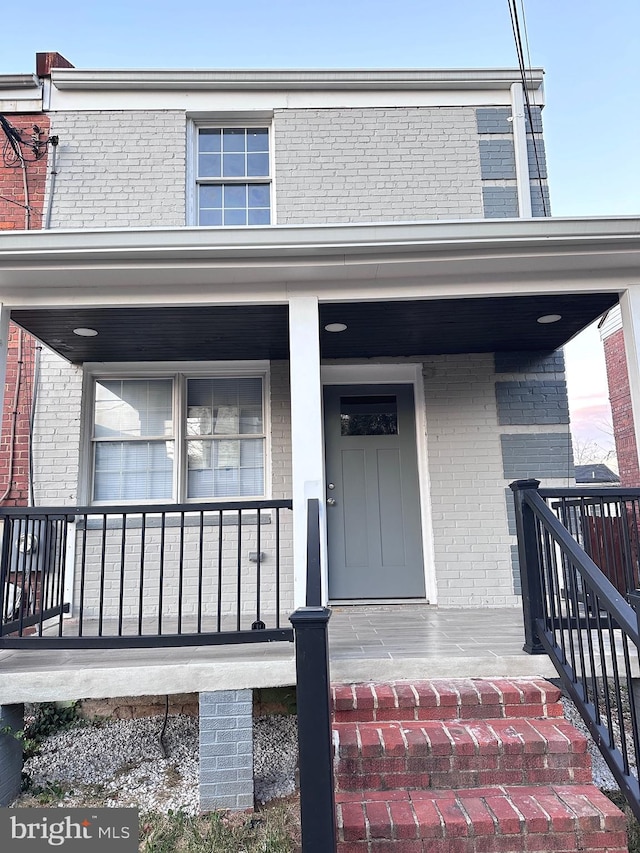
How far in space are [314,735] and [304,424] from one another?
6.22 ft

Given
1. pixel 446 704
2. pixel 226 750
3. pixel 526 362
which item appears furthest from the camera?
pixel 526 362

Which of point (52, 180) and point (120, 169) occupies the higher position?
point (120, 169)

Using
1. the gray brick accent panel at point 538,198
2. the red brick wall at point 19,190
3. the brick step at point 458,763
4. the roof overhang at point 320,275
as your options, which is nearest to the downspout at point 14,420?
the roof overhang at point 320,275

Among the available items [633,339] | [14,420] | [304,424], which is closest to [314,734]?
[304,424]

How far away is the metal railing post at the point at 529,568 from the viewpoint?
3018mm

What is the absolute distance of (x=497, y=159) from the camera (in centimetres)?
550

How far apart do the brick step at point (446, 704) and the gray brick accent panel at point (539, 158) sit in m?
4.70

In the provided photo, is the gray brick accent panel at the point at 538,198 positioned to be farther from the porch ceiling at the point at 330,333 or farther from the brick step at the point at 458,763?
the brick step at the point at 458,763

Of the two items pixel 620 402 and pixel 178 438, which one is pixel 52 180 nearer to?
pixel 178 438

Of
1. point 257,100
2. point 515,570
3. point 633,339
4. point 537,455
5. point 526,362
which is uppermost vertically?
point 257,100

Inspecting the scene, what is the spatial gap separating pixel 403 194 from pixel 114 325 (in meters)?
3.03

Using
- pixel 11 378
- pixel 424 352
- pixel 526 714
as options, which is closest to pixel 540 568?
A: pixel 526 714

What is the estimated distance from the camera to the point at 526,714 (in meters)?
2.71

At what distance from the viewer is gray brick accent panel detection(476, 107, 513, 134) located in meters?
5.56
